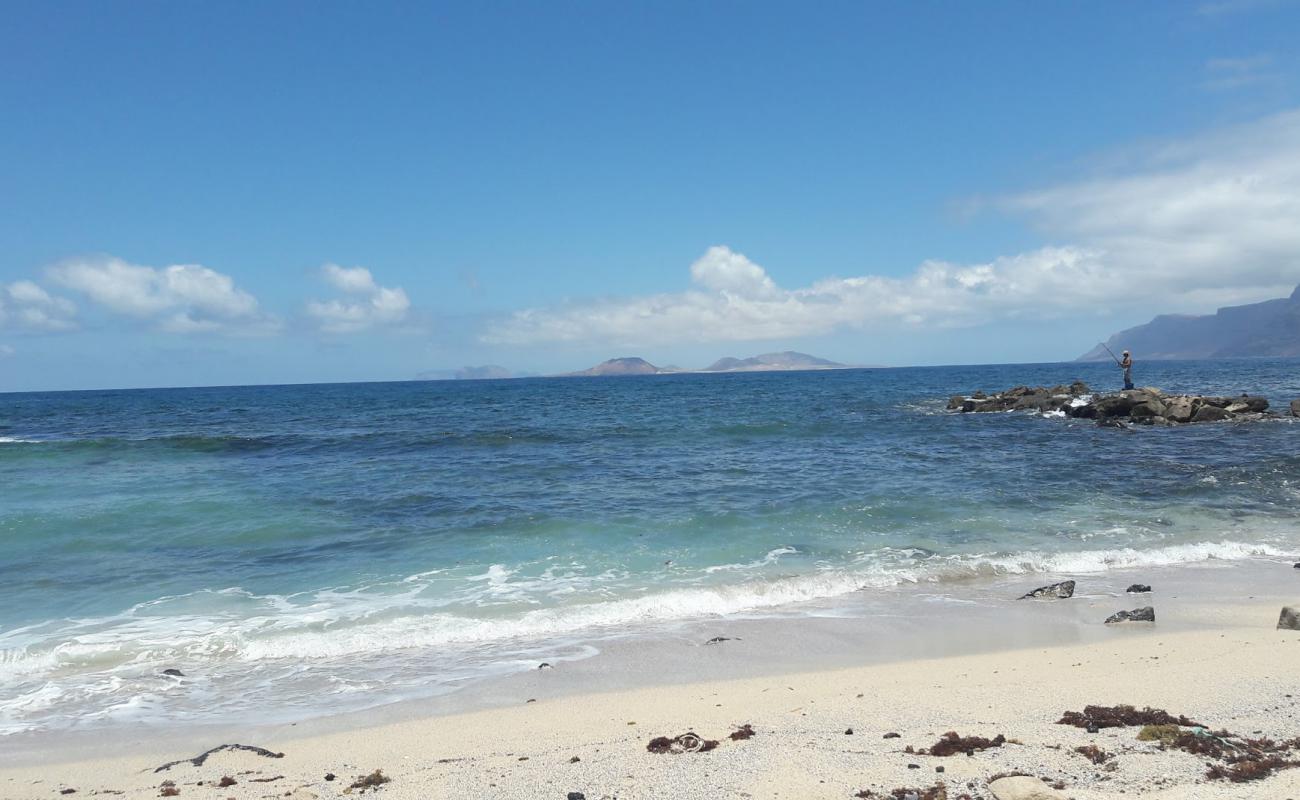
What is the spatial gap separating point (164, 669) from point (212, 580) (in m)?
3.93

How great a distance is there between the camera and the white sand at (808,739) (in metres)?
5.03

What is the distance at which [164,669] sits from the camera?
865 centimetres

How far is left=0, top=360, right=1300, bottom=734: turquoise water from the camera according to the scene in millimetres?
8820

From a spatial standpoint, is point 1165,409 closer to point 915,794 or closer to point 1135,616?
point 1135,616

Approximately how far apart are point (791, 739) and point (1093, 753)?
2.13 meters

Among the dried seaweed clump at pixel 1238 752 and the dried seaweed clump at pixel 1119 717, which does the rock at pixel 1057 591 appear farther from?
the dried seaweed clump at pixel 1238 752

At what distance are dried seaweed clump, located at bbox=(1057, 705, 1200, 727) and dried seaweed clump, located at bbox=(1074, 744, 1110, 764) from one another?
51 cm

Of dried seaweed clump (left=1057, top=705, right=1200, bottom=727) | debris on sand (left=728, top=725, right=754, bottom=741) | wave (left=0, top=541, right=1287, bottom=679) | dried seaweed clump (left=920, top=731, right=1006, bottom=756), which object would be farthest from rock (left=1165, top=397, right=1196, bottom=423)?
debris on sand (left=728, top=725, right=754, bottom=741)

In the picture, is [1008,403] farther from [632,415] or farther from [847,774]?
[847,774]

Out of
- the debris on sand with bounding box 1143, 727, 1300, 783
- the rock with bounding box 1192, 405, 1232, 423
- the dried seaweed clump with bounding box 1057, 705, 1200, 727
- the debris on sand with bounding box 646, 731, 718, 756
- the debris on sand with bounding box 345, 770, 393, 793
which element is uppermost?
the rock with bounding box 1192, 405, 1232, 423

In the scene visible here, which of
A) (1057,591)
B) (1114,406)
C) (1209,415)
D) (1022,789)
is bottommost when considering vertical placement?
(1057,591)

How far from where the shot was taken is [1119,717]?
580 cm

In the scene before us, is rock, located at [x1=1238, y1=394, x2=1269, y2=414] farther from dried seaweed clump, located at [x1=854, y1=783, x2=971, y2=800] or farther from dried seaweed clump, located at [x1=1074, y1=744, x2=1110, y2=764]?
dried seaweed clump, located at [x1=854, y1=783, x2=971, y2=800]

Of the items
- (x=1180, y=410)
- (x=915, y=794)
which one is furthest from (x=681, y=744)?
(x=1180, y=410)
